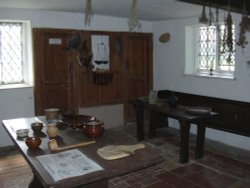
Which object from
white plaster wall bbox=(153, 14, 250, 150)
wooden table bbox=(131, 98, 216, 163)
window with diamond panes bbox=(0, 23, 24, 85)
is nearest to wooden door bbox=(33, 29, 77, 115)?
window with diamond panes bbox=(0, 23, 24, 85)

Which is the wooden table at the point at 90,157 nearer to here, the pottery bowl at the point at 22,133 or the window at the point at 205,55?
the pottery bowl at the point at 22,133

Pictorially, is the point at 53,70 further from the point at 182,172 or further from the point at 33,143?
the point at 33,143

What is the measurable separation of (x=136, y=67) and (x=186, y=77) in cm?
111

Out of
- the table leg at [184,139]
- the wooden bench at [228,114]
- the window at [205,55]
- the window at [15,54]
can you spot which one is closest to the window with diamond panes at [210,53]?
the window at [205,55]

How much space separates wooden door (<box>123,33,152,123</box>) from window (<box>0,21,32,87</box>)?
6.35 ft

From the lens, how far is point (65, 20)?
17.8 ft

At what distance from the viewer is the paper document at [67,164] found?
1921 mm

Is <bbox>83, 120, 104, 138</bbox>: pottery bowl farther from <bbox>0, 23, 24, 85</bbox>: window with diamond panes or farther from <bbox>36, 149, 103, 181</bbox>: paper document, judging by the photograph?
<bbox>0, 23, 24, 85</bbox>: window with diamond panes

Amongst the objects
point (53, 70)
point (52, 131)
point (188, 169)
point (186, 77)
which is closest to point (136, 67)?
point (186, 77)

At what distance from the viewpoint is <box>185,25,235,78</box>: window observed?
531 cm

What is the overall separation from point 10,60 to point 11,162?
1.78 m

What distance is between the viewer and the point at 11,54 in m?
5.22

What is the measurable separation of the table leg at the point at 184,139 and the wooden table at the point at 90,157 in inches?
64.1

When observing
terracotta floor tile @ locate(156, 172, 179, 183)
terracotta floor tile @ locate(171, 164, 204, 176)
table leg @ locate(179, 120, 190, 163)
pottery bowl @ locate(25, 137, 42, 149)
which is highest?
pottery bowl @ locate(25, 137, 42, 149)
